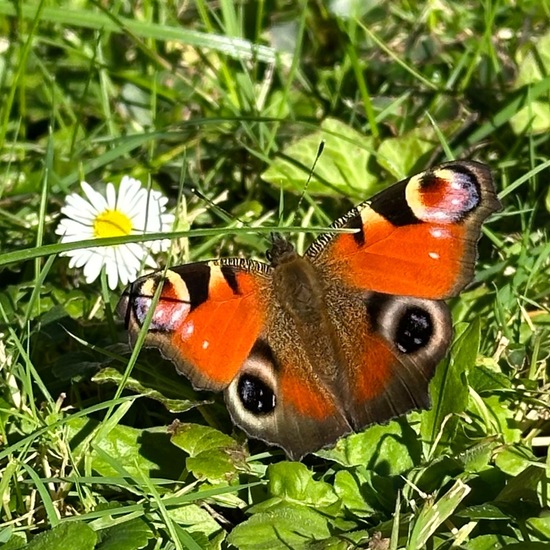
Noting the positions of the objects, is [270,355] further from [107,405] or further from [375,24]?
[375,24]

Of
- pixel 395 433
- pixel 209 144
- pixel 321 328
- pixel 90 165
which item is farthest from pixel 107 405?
pixel 209 144

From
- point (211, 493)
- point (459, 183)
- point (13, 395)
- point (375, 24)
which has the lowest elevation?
point (211, 493)

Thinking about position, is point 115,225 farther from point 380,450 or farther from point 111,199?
point 380,450

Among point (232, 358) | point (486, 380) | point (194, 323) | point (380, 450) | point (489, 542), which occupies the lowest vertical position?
point (489, 542)

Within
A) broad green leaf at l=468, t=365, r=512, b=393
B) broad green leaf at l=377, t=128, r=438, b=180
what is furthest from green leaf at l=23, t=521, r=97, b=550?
broad green leaf at l=377, t=128, r=438, b=180

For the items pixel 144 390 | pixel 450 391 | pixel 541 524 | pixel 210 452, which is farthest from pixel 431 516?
pixel 144 390

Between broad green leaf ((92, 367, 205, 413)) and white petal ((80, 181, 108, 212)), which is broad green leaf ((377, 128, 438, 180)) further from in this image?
broad green leaf ((92, 367, 205, 413))
